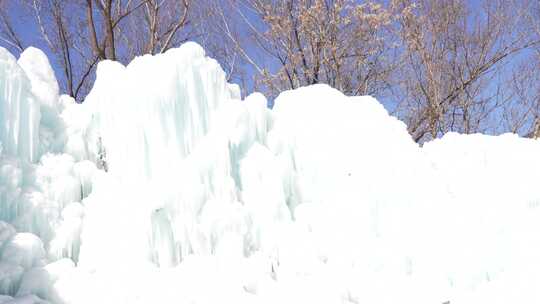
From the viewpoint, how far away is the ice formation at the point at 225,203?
395cm

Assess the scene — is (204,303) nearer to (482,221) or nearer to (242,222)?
(242,222)

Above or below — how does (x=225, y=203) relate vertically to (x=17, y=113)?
below

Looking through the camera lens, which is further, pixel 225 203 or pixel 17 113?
pixel 225 203

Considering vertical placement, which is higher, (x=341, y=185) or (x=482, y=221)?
(x=341, y=185)

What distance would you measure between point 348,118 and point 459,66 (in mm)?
13704

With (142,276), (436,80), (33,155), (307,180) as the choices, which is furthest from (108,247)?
(436,80)

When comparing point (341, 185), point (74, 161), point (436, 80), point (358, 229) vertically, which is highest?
point (436, 80)

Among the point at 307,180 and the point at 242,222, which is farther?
the point at 307,180

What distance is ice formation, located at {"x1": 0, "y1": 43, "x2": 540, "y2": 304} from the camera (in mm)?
3949

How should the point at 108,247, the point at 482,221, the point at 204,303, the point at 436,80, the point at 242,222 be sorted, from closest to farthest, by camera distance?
the point at 204,303, the point at 108,247, the point at 242,222, the point at 482,221, the point at 436,80

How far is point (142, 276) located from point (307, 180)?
2345mm

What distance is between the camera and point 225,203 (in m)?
4.49

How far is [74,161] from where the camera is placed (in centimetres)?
455

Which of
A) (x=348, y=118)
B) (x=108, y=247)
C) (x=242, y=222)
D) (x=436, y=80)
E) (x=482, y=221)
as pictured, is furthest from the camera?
(x=436, y=80)
